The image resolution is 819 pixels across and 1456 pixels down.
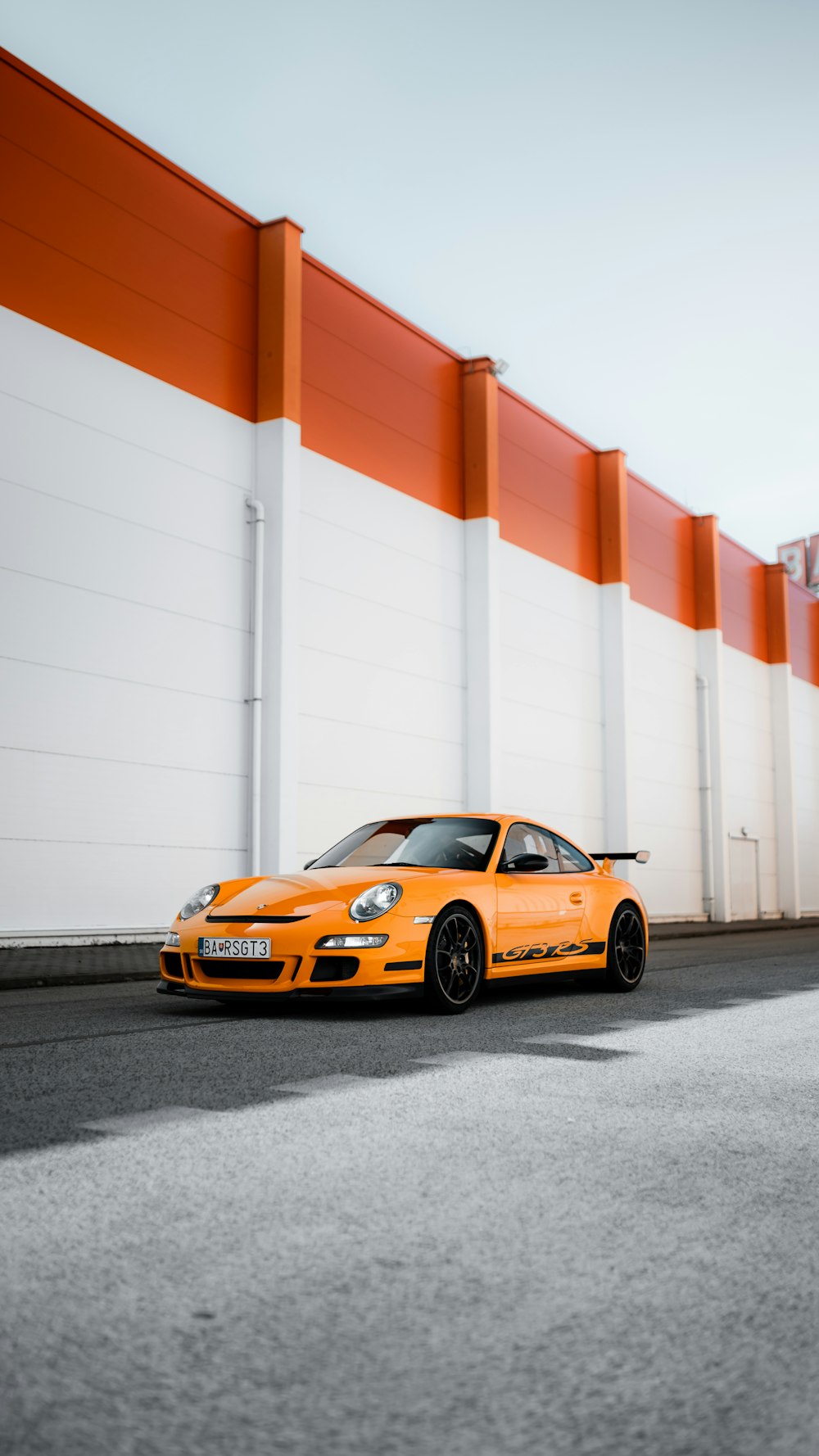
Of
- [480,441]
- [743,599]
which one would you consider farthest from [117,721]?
[743,599]

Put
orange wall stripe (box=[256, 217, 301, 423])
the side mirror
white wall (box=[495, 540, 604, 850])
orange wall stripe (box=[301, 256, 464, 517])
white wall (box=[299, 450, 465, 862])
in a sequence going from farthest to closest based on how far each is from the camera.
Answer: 1. white wall (box=[495, 540, 604, 850])
2. orange wall stripe (box=[301, 256, 464, 517])
3. white wall (box=[299, 450, 465, 862])
4. orange wall stripe (box=[256, 217, 301, 423])
5. the side mirror

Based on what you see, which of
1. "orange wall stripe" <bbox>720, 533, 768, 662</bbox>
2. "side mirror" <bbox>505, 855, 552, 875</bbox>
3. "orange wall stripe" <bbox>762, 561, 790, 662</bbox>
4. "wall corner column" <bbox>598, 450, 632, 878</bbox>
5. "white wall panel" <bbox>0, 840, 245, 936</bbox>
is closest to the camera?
"side mirror" <bbox>505, 855, 552, 875</bbox>

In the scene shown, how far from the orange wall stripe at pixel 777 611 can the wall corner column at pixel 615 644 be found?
35.6 ft

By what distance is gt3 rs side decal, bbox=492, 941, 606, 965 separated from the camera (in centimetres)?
851

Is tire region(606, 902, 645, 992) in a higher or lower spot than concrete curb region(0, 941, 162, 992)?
higher

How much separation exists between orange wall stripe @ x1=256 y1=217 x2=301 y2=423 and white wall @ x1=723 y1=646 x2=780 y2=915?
18.1 metres

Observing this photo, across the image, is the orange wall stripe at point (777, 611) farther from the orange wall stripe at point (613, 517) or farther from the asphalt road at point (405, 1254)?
the asphalt road at point (405, 1254)

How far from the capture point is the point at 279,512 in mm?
16531

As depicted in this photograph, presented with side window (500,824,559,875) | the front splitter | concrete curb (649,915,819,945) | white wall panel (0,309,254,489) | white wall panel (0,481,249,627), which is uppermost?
white wall panel (0,309,254,489)

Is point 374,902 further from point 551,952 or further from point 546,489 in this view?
point 546,489

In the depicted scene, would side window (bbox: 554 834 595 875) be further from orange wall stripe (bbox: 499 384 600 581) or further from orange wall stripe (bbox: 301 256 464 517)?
orange wall stripe (bbox: 499 384 600 581)

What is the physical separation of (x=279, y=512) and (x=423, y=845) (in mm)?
8692

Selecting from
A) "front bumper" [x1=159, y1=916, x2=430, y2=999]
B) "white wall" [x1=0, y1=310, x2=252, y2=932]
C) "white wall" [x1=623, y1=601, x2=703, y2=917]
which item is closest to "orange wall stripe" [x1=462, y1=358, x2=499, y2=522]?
"white wall" [x1=0, y1=310, x2=252, y2=932]

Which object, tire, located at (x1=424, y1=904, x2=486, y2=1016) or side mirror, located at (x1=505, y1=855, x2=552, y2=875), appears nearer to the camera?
tire, located at (x1=424, y1=904, x2=486, y2=1016)
